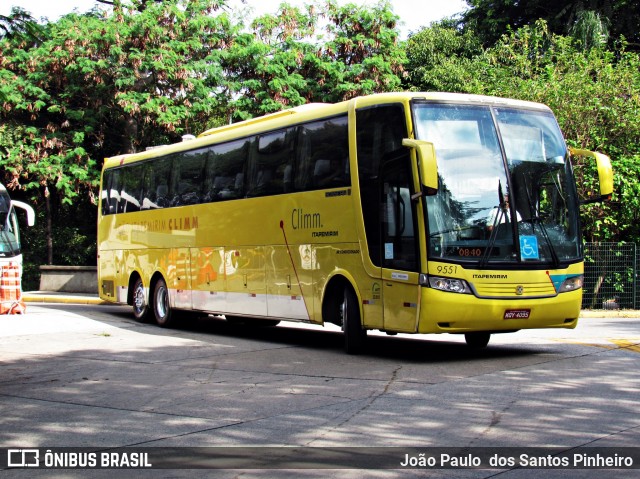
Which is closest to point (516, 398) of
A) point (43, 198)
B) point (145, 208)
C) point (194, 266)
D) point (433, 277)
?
point (433, 277)

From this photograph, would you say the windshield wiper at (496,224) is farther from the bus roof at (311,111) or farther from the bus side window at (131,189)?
the bus side window at (131,189)

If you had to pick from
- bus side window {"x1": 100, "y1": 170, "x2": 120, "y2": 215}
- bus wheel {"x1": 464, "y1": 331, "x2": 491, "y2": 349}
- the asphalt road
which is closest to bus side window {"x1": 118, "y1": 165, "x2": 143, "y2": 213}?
bus side window {"x1": 100, "y1": 170, "x2": 120, "y2": 215}

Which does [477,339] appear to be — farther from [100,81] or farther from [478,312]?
[100,81]

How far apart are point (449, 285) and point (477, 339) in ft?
8.66

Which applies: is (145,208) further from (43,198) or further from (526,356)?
(43,198)

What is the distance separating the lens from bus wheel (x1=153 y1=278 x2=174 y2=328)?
19359mm

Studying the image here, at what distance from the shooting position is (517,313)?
12008mm

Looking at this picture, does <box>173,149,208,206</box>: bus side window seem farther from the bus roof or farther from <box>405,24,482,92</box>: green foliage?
<box>405,24,482,92</box>: green foliage

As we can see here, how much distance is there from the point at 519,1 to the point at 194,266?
2803 centimetres

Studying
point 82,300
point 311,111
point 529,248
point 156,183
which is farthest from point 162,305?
point 529,248

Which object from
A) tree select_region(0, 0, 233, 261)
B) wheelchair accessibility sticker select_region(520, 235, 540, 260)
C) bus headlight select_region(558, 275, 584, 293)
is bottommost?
bus headlight select_region(558, 275, 584, 293)

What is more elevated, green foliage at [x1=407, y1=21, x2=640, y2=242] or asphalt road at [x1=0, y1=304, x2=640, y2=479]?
green foliage at [x1=407, y1=21, x2=640, y2=242]

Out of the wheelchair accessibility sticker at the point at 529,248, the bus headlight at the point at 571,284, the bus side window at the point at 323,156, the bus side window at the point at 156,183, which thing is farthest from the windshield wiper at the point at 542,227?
the bus side window at the point at 156,183

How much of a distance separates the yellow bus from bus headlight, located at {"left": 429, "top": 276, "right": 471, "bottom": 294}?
2 cm
